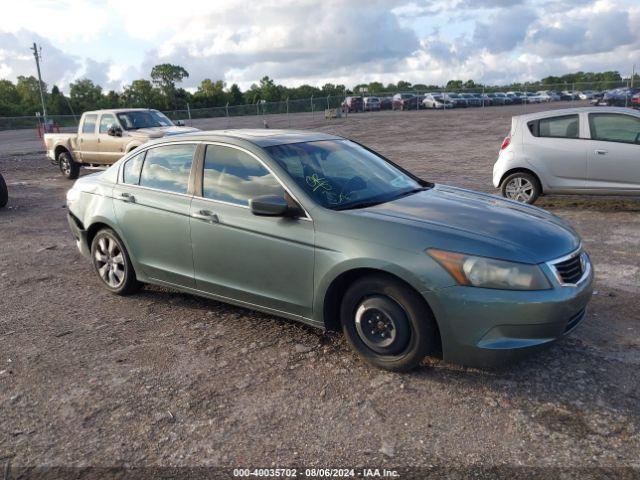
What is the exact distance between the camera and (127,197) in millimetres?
5273

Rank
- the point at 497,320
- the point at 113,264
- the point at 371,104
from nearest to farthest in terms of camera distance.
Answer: the point at 497,320 < the point at 113,264 < the point at 371,104

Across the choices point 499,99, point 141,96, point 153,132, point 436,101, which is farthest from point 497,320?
point 141,96

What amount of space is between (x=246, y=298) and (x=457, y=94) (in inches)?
2145

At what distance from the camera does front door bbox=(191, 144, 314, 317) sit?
13.4 ft

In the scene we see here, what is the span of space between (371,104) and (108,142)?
142 feet

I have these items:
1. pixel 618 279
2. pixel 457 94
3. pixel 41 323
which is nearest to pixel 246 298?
pixel 41 323

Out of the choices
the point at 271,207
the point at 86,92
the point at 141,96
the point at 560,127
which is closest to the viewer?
the point at 271,207

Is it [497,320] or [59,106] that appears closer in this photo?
[497,320]

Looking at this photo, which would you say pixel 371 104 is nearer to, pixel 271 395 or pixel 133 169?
pixel 133 169

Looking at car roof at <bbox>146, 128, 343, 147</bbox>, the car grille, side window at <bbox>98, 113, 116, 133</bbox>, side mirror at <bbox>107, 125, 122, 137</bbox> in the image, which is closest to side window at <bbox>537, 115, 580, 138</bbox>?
car roof at <bbox>146, 128, 343, 147</bbox>

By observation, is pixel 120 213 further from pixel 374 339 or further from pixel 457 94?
pixel 457 94

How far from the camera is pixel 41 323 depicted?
502cm

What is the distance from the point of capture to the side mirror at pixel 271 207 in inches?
159

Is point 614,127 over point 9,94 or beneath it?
beneath
